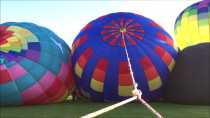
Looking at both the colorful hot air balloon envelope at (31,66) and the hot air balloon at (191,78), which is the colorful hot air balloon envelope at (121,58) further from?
the colorful hot air balloon envelope at (31,66)

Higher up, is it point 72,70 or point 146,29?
point 146,29

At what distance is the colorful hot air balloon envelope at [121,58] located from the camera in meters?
9.70

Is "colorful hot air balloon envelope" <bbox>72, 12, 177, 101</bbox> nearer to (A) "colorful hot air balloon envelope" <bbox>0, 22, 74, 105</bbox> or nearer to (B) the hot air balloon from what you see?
(B) the hot air balloon

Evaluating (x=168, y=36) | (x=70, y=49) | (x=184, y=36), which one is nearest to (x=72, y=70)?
(x=70, y=49)

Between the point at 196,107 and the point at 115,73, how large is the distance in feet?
6.10

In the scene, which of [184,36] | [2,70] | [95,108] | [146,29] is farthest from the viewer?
[184,36]

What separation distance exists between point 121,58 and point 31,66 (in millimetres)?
1954

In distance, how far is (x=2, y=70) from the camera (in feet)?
31.3

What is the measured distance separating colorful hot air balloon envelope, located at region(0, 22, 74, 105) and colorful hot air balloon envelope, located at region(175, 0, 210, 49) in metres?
4.46

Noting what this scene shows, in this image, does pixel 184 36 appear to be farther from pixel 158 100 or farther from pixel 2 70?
pixel 2 70

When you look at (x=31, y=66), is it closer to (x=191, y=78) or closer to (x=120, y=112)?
(x=120, y=112)

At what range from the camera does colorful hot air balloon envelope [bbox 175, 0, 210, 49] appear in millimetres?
13251

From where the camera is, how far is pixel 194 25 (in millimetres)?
13844

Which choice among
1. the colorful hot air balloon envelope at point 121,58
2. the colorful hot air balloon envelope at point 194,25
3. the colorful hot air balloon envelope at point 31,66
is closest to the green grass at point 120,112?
the colorful hot air balloon envelope at point 121,58
